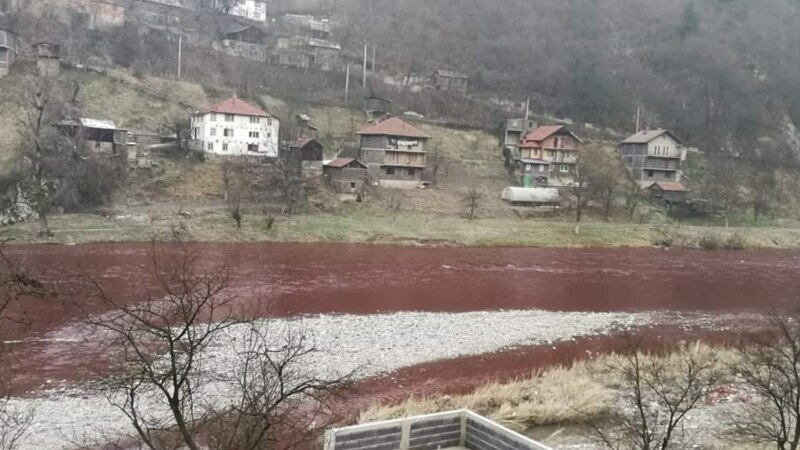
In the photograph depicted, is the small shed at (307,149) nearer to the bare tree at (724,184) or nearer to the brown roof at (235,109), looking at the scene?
the brown roof at (235,109)

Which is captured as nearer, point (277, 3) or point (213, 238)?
point (213, 238)

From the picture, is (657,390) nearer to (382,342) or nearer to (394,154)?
(382,342)

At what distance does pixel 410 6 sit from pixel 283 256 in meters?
97.5

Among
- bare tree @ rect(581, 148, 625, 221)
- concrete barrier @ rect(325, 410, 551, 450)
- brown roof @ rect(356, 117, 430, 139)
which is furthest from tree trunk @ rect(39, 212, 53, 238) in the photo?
bare tree @ rect(581, 148, 625, 221)

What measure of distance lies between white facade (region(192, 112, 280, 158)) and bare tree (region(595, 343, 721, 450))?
42.3 meters

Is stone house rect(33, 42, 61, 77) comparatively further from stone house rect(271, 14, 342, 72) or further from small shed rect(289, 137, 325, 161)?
stone house rect(271, 14, 342, 72)

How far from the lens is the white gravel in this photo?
472 inches

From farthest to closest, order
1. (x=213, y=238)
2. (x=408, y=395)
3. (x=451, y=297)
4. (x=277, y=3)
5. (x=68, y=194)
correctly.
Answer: (x=277, y=3) < (x=68, y=194) < (x=213, y=238) < (x=451, y=297) < (x=408, y=395)

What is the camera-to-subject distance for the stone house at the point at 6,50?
52.4 m

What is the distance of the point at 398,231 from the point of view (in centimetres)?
4150

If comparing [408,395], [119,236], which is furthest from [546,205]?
[408,395]

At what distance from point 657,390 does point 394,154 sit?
153 feet

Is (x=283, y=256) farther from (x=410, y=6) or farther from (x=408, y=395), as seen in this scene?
(x=410, y=6)

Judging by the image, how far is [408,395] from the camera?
14.3 meters
